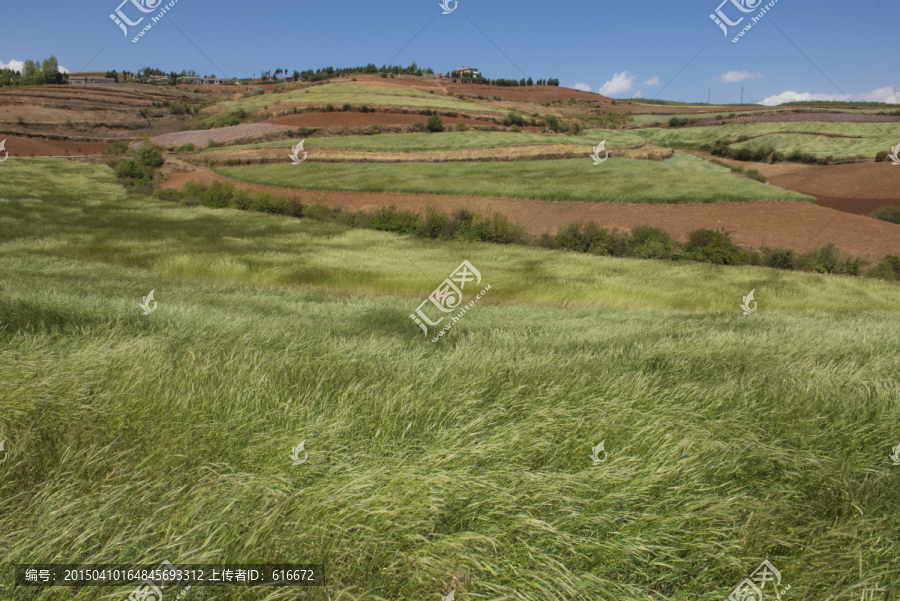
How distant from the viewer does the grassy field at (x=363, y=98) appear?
7181 centimetres

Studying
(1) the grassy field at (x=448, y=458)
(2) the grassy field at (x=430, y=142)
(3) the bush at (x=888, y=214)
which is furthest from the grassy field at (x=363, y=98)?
(1) the grassy field at (x=448, y=458)

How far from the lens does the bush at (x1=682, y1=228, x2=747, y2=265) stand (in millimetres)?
20016

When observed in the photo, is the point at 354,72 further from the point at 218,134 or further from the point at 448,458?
the point at 448,458

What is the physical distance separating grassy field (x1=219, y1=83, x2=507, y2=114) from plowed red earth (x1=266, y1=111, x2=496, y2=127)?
202 inches

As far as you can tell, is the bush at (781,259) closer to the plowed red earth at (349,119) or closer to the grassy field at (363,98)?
the plowed red earth at (349,119)

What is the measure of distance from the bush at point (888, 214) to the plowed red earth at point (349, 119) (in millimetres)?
50590

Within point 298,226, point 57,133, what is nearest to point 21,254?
point 298,226

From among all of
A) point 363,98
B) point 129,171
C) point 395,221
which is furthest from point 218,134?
point 395,221

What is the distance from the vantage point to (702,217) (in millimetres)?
27406

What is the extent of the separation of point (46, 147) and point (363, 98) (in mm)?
41660

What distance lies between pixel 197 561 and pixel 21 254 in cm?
1548

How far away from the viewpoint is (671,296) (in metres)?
13.2

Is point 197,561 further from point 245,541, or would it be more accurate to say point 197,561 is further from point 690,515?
point 690,515

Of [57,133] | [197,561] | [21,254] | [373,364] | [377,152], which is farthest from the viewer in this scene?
[57,133]
